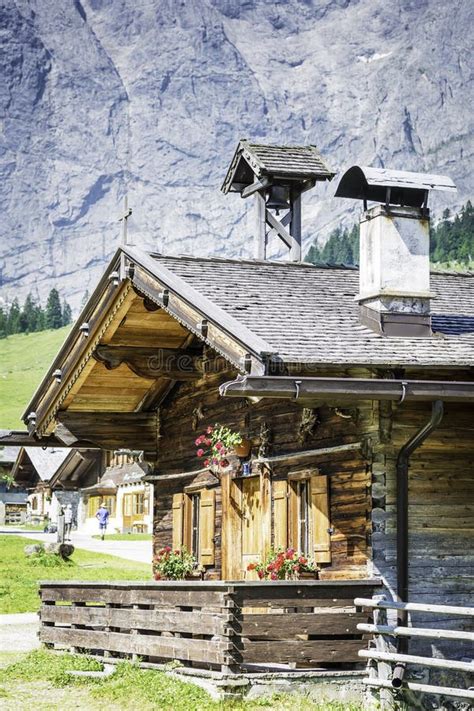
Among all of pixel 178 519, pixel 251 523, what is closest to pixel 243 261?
pixel 251 523

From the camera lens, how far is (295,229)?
18.5 meters

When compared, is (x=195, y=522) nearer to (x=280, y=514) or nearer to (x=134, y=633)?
(x=280, y=514)

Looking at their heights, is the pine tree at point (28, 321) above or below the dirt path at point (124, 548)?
above

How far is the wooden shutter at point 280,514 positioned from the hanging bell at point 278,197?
210 inches

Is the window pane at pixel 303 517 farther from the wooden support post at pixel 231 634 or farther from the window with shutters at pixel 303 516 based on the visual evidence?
the wooden support post at pixel 231 634

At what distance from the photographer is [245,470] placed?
51.3 ft

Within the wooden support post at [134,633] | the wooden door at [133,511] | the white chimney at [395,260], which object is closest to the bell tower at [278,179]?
the white chimney at [395,260]

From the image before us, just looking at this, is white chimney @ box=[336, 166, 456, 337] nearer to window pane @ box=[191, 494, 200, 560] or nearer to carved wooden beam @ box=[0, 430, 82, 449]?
window pane @ box=[191, 494, 200, 560]

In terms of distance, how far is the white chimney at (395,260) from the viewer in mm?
13453

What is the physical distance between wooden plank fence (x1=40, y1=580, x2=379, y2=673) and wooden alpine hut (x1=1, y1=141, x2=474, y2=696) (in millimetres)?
22

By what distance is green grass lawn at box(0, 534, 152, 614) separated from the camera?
22859 millimetres

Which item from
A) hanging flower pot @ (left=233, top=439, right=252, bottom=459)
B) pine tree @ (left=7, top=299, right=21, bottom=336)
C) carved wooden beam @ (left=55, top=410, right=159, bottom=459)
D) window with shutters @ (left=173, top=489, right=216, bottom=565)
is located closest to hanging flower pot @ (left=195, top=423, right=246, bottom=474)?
hanging flower pot @ (left=233, top=439, right=252, bottom=459)

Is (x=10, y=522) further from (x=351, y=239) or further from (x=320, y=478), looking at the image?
(x=351, y=239)

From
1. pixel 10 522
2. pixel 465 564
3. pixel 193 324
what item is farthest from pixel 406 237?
pixel 10 522
